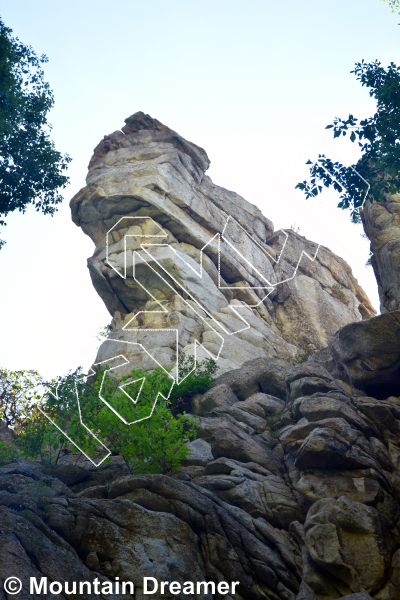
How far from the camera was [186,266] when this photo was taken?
1410 inches

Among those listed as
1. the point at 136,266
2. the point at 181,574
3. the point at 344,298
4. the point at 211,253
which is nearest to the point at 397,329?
the point at 181,574

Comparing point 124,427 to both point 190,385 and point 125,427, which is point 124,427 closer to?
point 125,427

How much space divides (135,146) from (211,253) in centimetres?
1218

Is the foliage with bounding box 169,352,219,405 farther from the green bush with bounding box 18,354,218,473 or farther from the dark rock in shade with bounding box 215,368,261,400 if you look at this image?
the green bush with bounding box 18,354,218,473

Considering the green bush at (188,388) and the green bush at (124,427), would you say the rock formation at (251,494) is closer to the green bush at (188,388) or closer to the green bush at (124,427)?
the green bush at (188,388)

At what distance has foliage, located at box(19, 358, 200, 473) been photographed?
13414mm

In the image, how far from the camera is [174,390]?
2203cm

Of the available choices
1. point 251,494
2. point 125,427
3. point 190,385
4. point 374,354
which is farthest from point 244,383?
point 251,494

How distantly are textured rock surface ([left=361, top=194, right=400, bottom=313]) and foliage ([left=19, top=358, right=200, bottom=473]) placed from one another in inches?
429

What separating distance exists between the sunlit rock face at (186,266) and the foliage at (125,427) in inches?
468

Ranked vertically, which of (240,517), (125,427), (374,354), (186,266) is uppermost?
(186,266)

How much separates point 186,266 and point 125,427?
22.7m

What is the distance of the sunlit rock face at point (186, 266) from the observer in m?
33.7

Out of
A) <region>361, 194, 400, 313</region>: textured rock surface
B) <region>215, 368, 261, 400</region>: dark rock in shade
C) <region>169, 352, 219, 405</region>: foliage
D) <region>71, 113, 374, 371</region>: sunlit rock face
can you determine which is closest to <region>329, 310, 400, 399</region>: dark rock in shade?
<region>361, 194, 400, 313</region>: textured rock surface
